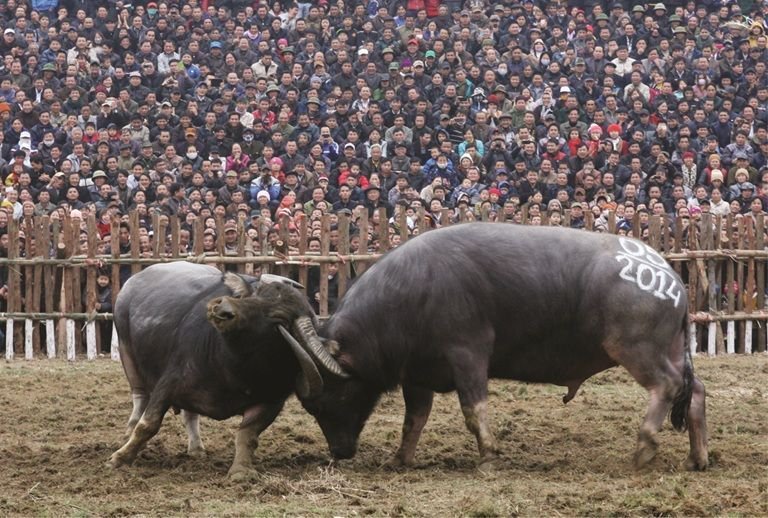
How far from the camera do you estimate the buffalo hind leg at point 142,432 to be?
905 centimetres

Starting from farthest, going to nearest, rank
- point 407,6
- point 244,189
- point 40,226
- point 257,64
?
point 407,6 → point 257,64 → point 244,189 → point 40,226

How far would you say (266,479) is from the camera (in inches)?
333

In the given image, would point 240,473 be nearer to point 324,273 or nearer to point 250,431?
point 250,431

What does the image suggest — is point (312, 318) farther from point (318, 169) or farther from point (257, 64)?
point (257, 64)

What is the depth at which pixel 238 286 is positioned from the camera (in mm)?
8820

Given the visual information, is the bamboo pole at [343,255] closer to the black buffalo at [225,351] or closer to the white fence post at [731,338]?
the white fence post at [731,338]

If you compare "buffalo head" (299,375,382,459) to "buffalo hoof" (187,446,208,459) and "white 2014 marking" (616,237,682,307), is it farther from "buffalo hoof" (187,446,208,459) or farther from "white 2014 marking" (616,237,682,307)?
"white 2014 marking" (616,237,682,307)

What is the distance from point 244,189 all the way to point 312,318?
1094cm

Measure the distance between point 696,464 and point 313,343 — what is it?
9.52ft

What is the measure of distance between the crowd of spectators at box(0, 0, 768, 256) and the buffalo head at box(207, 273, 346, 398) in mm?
7717

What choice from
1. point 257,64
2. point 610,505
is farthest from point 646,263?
point 257,64

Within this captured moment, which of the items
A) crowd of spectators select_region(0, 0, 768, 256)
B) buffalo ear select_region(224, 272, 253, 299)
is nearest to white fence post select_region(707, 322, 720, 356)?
crowd of spectators select_region(0, 0, 768, 256)

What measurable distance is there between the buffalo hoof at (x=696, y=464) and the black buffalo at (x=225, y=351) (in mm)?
2641

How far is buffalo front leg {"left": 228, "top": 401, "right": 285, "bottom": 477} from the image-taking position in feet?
29.4
